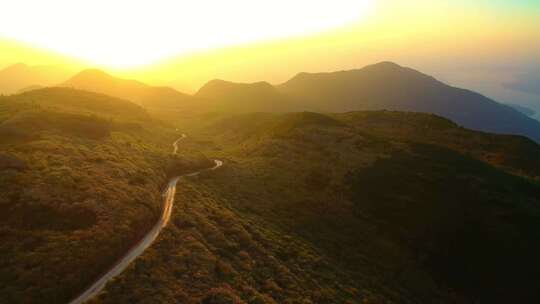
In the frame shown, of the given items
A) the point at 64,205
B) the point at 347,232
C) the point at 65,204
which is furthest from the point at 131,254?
the point at 347,232

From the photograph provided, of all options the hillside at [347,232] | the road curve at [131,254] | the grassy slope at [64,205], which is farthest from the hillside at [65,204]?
the hillside at [347,232]

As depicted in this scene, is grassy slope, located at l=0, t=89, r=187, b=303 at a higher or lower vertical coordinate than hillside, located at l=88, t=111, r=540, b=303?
higher

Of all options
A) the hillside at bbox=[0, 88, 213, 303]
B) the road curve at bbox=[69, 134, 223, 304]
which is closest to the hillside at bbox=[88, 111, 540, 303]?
the road curve at bbox=[69, 134, 223, 304]

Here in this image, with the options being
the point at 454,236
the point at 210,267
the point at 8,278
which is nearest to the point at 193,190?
the point at 210,267

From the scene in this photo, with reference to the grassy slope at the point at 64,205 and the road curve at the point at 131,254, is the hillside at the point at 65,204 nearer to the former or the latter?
the grassy slope at the point at 64,205

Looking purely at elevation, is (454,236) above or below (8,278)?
below

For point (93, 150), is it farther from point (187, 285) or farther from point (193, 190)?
point (187, 285)

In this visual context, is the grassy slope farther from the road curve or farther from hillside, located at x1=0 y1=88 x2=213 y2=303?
the road curve
